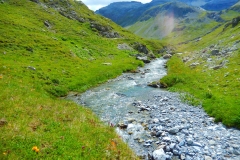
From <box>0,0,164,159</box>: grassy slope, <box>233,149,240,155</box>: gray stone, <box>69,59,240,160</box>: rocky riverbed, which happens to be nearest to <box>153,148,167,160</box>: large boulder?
<box>69,59,240,160</box>: rocky riverbed

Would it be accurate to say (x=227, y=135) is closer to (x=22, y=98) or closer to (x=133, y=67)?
(x=22, y=98)

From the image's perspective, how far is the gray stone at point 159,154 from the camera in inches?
498

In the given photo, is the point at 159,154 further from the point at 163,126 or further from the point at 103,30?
the point at 103,30

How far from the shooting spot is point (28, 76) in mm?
27812

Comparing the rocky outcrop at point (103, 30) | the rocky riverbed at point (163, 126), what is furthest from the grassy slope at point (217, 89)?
the rocky outcrop at point (103, 30)

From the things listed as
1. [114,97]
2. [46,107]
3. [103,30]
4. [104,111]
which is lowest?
[114,97]

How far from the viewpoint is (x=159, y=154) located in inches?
507

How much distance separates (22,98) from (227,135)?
17699 millimetres

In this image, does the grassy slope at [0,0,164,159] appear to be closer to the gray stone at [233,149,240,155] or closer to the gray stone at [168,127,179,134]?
the gray stone at [168,127,179,134]

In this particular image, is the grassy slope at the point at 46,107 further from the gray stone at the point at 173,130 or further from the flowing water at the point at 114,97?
the gray stone at the point at 173,130

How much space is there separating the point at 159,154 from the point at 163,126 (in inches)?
185

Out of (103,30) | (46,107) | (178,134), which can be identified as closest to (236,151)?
(178,134)

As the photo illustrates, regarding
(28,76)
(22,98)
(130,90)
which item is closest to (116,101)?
(130,90)

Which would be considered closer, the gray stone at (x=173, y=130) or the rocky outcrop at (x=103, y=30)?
the gray stone at (x=173, y=130)
